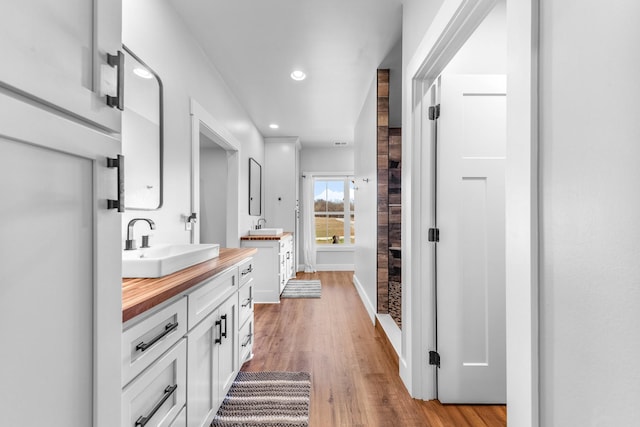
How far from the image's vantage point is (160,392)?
113 cm

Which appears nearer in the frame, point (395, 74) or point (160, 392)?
point (160, 392)

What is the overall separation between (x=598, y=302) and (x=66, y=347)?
105 cm

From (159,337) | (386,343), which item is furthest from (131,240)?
(386,343)

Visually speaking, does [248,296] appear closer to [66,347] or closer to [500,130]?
[66,347]

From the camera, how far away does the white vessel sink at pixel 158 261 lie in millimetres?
1252

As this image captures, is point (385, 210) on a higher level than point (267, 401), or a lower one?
higher

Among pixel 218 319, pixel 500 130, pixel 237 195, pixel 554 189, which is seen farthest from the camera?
pixel 237 195

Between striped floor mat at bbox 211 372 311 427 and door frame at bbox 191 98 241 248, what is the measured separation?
1.16 m

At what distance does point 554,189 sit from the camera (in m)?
0.79

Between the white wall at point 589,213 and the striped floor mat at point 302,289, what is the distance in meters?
3.83

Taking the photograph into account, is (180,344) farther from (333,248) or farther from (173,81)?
(333,248)

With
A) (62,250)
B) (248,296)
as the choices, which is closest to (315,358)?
(248,296)

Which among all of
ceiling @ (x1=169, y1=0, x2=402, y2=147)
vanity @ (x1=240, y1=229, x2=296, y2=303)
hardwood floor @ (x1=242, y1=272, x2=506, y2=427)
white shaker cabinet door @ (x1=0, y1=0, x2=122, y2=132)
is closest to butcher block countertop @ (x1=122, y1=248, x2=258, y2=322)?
white shaker cabinet door @ (x1=0, y1=0, x2=122, y2=132)

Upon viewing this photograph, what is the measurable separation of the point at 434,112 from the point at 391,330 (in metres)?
1.89
